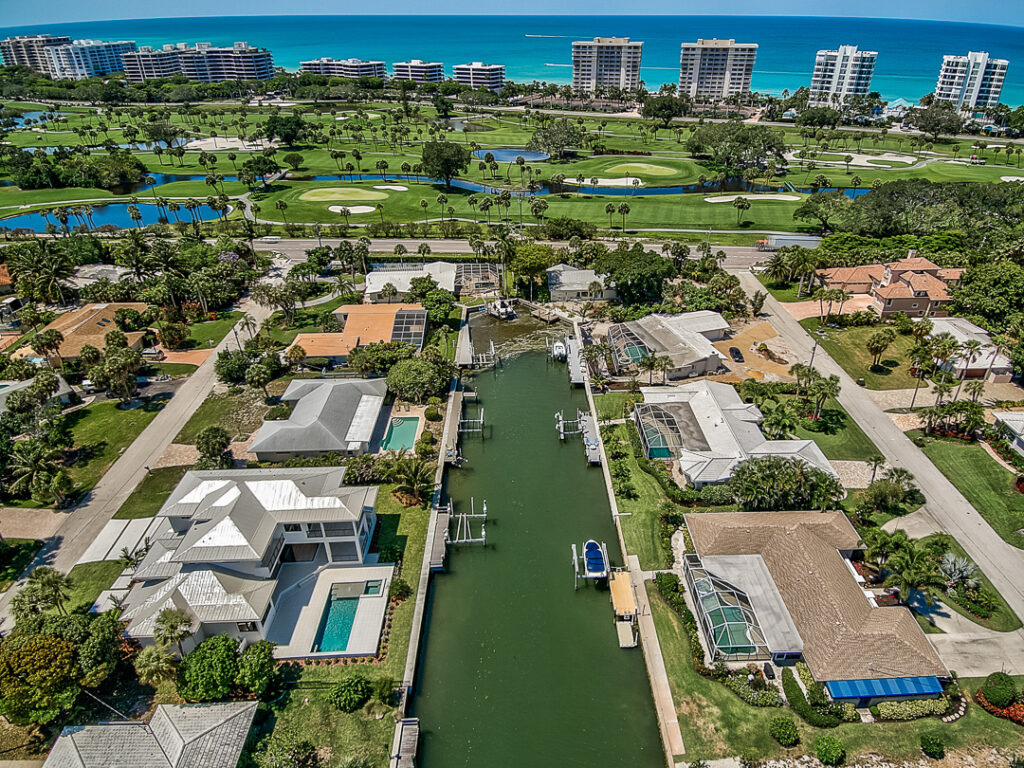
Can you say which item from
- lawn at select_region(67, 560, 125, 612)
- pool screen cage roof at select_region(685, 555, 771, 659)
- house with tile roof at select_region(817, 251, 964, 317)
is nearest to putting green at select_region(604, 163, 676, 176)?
house with tile roof at select_region(817, 251, 964, 317)

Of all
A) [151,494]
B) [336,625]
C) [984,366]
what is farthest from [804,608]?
[151,494]

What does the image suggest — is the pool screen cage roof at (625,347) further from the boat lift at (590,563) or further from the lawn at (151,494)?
the lawn at (151,494)

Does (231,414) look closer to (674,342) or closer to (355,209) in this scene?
(674,342)

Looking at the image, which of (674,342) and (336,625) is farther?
(674,342)

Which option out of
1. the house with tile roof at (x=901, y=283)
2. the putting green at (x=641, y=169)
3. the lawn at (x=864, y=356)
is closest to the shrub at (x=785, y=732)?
the lawn at (x=864, y=356)

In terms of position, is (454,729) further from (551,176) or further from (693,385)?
(551,176)

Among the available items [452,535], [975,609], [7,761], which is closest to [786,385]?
[975,609]

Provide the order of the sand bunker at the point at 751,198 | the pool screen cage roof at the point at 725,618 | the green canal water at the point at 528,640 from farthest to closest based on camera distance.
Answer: the sand bunker at the point at 751,198 → the pool screen cage roof at the point at 725,618 → the green canal water at the point at 528,640
